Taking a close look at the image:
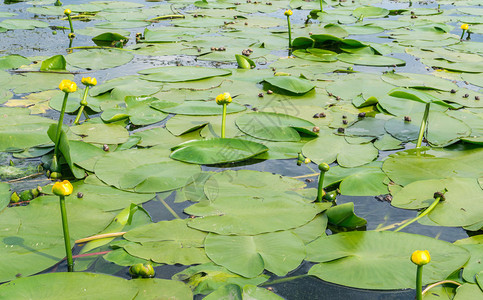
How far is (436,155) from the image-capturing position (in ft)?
8.05

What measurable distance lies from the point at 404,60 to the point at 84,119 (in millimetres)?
2984

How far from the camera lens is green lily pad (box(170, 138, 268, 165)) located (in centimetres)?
234

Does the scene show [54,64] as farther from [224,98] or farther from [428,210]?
[428,210]

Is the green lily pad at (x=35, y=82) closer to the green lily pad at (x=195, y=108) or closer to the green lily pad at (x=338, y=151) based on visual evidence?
the green lily pad at (x=195, y=108)

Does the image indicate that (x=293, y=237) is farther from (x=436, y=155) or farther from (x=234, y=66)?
(x=234, y=66)

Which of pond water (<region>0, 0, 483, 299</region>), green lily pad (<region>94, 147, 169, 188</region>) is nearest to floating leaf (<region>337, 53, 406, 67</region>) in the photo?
pond water (<region>0, 0, 483, 299</region>)

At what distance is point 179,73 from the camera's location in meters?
3.56

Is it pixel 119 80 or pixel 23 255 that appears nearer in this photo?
pixel 23 255

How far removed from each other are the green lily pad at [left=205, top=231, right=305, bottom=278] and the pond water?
4cm

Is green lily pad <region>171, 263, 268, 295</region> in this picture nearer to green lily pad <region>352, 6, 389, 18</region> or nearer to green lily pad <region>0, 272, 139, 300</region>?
green lily pad <region>0, 272, 139, 300</region>

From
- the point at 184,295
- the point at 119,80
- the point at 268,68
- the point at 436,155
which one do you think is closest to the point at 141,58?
the point at 119,80

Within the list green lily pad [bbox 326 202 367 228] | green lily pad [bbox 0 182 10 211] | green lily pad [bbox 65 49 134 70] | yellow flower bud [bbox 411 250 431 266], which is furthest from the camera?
green lily pad [bbox 65 49 134 70]

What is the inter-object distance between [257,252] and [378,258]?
0.46 metres

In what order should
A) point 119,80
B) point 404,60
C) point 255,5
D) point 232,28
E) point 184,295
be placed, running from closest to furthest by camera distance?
1. point 184,295
2. point 119,80
3. point 404,60
4. point 232,28
5. point 255,5
